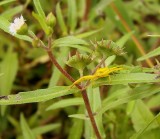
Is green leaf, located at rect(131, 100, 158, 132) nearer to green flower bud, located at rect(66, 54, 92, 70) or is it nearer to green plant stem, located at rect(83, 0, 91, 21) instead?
green flower bud, located at rect(66, 54, 92, 70)

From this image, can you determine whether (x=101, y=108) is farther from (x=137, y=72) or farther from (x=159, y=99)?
(x=159, y=99)

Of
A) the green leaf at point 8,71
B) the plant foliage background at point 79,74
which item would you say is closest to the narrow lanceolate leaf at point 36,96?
the plant foliage background at point 79,74

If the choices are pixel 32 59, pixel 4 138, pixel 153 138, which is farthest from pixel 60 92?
pixel 32 59

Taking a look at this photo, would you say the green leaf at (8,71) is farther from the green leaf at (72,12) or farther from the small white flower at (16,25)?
the small white flower at (16,25)

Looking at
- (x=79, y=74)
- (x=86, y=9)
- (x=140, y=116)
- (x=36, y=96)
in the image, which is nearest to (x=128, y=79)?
(x=36, y=96)

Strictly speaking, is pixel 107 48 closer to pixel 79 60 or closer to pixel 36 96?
pixel 79 60

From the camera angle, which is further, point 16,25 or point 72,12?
point 72,12
